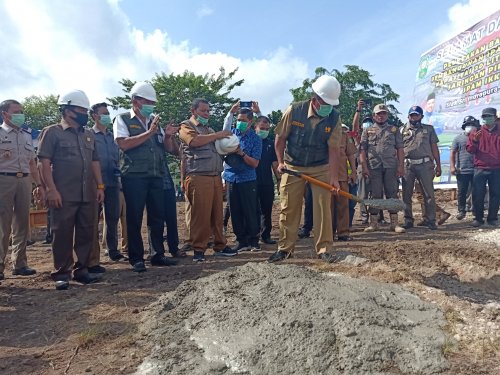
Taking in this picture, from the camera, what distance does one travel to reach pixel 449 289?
357 cm

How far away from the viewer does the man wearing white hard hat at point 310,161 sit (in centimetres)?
446

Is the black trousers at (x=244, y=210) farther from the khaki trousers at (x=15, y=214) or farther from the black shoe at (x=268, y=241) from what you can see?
the khaki trousers at (x=15, y=214)

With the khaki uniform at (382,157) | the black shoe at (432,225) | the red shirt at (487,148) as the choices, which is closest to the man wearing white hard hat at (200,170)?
the khaki uniform at (382,157)

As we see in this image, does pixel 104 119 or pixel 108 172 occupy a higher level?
pixel 104 119

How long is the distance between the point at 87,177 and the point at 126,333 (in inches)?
73.5

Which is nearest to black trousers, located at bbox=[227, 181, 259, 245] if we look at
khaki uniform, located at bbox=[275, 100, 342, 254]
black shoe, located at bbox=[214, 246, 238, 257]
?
black shoe, located at bbox=[214, 246, 238, 257]

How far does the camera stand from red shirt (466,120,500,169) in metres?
7.00

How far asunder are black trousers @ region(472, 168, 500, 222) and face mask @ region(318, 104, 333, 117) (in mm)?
4016

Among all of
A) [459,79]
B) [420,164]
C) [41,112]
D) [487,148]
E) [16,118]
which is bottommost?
[420,164]

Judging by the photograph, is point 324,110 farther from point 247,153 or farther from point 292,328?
point 292,328

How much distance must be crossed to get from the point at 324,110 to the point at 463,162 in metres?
4.67

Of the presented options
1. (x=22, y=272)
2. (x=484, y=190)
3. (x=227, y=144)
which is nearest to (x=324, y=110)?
(x=227, y=144)

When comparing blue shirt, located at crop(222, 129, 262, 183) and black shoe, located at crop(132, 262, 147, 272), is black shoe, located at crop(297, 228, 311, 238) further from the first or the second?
black shoe, located at crop(132, 262, 147, 272)

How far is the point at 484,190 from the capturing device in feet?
23.4
